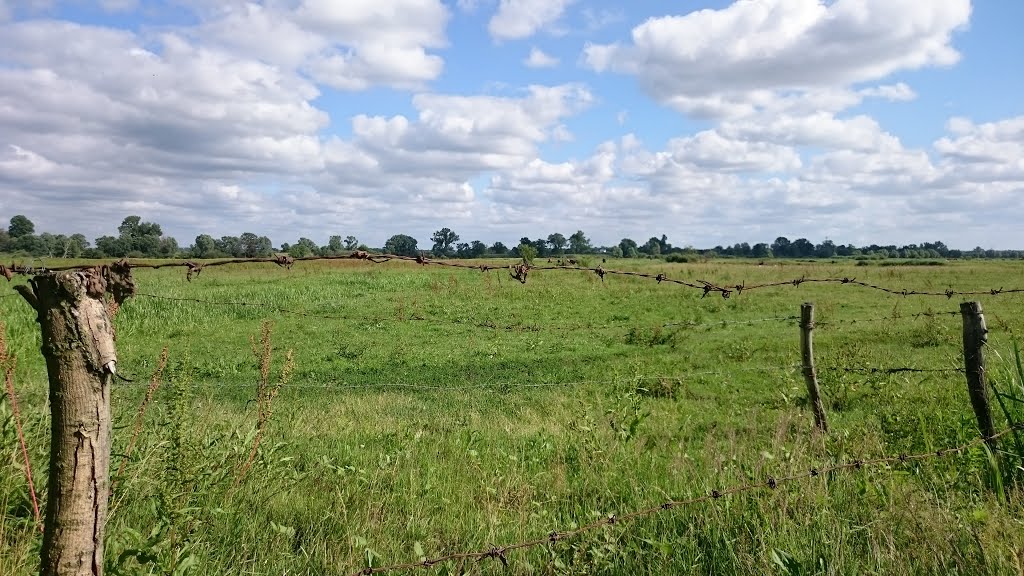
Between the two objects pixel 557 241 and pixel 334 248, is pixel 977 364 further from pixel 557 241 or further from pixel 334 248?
pixel 557 241

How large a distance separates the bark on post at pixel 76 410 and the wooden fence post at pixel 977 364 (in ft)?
19.7

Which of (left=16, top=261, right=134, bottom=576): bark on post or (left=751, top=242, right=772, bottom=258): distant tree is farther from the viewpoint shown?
(left=751, top=242, right=772, bottom=258): distant tree

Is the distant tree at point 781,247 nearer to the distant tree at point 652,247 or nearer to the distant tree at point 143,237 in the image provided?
the distant tree at point 652,247

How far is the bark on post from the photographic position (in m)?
2.17

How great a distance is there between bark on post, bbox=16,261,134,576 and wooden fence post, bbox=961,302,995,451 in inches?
236

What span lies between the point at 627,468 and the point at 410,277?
30718 millimetres

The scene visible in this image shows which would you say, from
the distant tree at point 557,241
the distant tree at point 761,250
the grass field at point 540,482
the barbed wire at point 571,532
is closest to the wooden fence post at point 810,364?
the grass field at point 540,482

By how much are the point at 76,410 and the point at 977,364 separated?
6.18 meters

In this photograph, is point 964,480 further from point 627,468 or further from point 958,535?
point 627,468

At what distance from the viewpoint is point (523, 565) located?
11.1 feet

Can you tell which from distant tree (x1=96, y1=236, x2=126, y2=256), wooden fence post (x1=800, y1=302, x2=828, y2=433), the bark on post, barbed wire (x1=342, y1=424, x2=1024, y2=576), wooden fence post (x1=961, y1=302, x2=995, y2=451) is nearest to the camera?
the bark on post

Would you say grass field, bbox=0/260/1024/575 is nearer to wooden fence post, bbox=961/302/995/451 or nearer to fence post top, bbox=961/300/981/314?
wooden fence post, bbox=961/302/995/451

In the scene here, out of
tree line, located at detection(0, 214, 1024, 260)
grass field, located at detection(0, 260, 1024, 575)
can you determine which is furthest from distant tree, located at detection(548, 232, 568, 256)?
grass field, located at detection(0, 260, 1024, 575)

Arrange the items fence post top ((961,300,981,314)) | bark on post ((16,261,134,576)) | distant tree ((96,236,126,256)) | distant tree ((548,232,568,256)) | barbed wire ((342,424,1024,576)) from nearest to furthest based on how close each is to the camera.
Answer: bark on post ((16,261,134,576)), barbed wire ((342,424,1024,576)), fence post top ((961,300,981,314)), distant tree ((96,236,126,256)), distant tree ((548,232,568,256))
